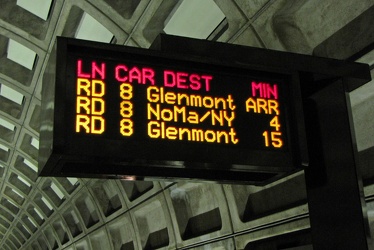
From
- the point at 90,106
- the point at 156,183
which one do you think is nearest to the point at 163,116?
the point at 90,106

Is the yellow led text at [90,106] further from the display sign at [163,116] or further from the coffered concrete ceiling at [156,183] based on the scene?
the coffered concrete ceiling at [156,183]

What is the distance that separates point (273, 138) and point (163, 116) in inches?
31.9

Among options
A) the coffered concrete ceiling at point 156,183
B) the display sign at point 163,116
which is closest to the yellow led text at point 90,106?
the display sign at point 163,116

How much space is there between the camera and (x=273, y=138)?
380 cm

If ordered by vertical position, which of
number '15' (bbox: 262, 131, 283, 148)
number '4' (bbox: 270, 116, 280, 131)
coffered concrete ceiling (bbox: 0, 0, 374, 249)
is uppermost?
coffered concrete ceiling (bbox: 0, 0, 374, 249)

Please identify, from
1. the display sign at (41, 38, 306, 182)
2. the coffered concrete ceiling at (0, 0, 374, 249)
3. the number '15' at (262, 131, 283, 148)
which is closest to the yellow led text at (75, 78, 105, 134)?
the display sign at (41, 38, 306, 182)

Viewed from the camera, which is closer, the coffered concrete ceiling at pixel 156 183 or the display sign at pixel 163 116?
the display sign at pixel 163 116

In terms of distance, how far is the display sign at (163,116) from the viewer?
133 inches

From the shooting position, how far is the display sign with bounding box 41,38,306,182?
339cm

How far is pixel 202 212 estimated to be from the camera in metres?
8.98

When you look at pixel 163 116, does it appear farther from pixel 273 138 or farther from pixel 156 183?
pixel 156 183

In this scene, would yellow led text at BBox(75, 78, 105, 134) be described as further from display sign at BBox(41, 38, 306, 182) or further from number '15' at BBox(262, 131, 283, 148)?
number '15' at BBox(262, 131, 283, 148)

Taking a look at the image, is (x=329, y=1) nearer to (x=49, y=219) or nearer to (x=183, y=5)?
(x=183, y=5)

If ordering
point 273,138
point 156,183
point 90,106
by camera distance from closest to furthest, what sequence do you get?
1. point 90,106
2. point 273,138
3. point 156,183
